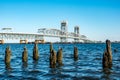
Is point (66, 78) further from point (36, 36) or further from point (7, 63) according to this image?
Answer: point (36, 36)

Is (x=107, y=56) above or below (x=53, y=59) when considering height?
above

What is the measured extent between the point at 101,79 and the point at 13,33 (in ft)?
492

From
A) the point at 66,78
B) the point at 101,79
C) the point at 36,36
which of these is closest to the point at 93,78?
the point at 101,79

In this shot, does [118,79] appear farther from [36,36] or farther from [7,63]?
[36,36]

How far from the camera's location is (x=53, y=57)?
29.8 meters

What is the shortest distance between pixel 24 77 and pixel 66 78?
3705 millimetres

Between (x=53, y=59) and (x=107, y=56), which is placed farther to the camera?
(x=53, y=59)

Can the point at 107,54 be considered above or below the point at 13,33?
below

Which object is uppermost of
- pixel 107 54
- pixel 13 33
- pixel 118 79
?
pixel 13 33

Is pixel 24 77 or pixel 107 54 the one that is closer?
pixel 24 77

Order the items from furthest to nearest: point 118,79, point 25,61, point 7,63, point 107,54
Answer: point 25,61
point 7,63
point 107,54
point 118,79

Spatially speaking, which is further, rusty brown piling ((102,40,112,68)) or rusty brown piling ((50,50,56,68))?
rusty brown piling ((50,50,56,68))

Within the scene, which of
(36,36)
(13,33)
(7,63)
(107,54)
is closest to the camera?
(107,54)

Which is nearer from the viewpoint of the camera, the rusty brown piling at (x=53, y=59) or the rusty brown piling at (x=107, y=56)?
the rusty brown piling at (x=107, y=56)
